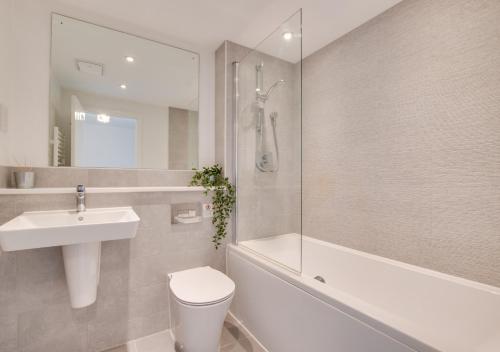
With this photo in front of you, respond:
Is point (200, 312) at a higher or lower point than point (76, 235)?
lower

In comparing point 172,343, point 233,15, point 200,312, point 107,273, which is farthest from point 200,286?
point 233,15

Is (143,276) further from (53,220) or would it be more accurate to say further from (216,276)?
(53,220)

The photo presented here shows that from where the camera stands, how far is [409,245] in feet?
5.40

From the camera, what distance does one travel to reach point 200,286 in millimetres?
1600

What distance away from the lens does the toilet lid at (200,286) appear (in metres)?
1.43

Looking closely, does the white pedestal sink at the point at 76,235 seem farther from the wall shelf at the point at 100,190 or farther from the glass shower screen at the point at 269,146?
the glass shower screen at the point at 269,146

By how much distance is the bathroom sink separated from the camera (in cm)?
114

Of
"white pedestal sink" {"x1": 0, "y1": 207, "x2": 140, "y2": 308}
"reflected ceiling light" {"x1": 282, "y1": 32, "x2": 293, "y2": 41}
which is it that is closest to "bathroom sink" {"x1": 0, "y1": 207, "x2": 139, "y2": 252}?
"white pedestal sink" {"x1": 0, "y1": 207, "x2": 140, "y2": 308}

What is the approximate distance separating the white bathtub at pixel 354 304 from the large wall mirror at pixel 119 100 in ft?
3.71

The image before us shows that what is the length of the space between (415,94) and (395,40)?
44 cm

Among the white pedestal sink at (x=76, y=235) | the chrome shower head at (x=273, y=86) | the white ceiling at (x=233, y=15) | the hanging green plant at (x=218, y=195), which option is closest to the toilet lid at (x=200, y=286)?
the hanging green plant at (x=218, y=195)

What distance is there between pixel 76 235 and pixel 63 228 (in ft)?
0.23

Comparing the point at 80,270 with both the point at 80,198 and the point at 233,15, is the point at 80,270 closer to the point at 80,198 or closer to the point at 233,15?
the point at 80,198

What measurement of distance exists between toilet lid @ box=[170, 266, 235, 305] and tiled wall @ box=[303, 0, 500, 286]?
1107mm
